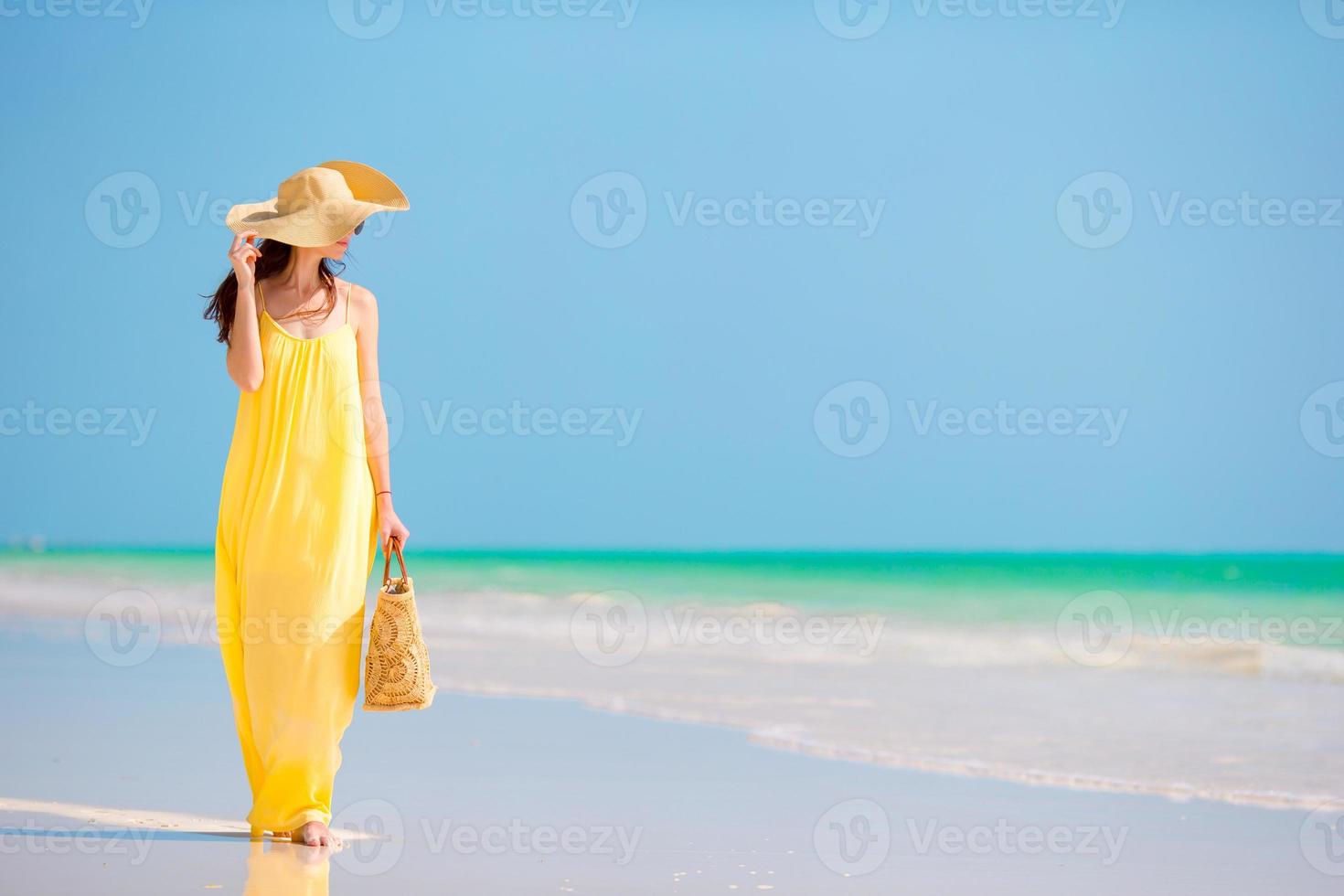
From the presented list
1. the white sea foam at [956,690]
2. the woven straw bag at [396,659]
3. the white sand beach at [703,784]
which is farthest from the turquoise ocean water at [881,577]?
the woven straw bag at [396,659]

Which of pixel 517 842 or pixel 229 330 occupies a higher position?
pixel 229 330

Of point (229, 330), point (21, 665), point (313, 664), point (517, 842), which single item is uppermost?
point (229, 330)

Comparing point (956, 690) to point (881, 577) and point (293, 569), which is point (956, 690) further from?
point (881, 577)

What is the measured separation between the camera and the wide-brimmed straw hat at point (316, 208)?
11.3 feet

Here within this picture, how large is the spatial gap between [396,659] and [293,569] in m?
0.32

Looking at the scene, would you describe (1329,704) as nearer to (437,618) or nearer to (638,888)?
(638,888)

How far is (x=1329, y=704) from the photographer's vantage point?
274 inches

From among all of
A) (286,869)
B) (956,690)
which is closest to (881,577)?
(956,690)

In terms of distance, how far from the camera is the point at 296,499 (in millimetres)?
3412

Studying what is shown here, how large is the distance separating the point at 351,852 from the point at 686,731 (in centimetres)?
230

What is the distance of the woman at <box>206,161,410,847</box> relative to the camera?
339 centimetres

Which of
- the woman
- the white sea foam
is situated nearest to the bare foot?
the woman

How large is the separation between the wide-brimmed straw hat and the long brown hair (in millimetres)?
75

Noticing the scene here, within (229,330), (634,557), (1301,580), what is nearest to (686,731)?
(229,330)
